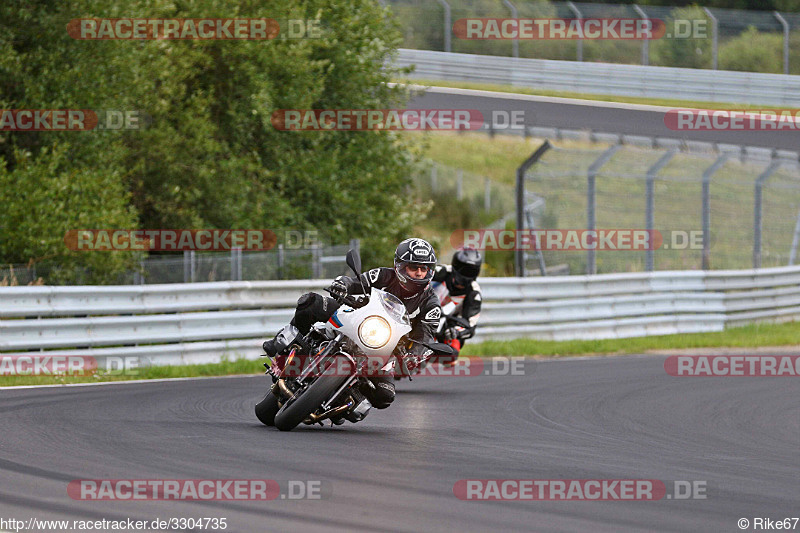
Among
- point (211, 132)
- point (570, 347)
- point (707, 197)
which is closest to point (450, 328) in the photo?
point (570, 347)

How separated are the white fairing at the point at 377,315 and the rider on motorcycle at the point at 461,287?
502 cm

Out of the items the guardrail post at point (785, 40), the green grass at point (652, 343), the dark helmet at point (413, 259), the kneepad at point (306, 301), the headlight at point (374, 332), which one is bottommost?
the green grass at point (652, 343)

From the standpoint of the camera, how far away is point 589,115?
3512 cm

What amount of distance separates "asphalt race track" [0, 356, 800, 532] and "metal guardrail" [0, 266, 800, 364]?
128 cm

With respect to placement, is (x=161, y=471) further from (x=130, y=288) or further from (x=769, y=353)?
(x=769, y=353)

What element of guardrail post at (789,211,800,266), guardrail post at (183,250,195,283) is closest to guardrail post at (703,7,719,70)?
guardrail post at (789,211,800,266)

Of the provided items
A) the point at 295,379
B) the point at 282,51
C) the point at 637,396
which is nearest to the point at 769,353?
the point at 637,396

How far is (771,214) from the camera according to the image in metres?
26.0

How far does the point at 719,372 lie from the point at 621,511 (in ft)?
32.5

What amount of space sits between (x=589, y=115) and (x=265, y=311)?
70.5 ft

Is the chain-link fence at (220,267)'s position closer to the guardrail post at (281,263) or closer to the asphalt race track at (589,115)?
the guardrail post at (281,263)

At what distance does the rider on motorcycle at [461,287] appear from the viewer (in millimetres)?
13648

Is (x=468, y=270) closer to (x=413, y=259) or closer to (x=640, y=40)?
(x=413, y=259)

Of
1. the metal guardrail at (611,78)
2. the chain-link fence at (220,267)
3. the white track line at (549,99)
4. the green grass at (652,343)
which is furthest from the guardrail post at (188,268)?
the white track line at (549,99)
